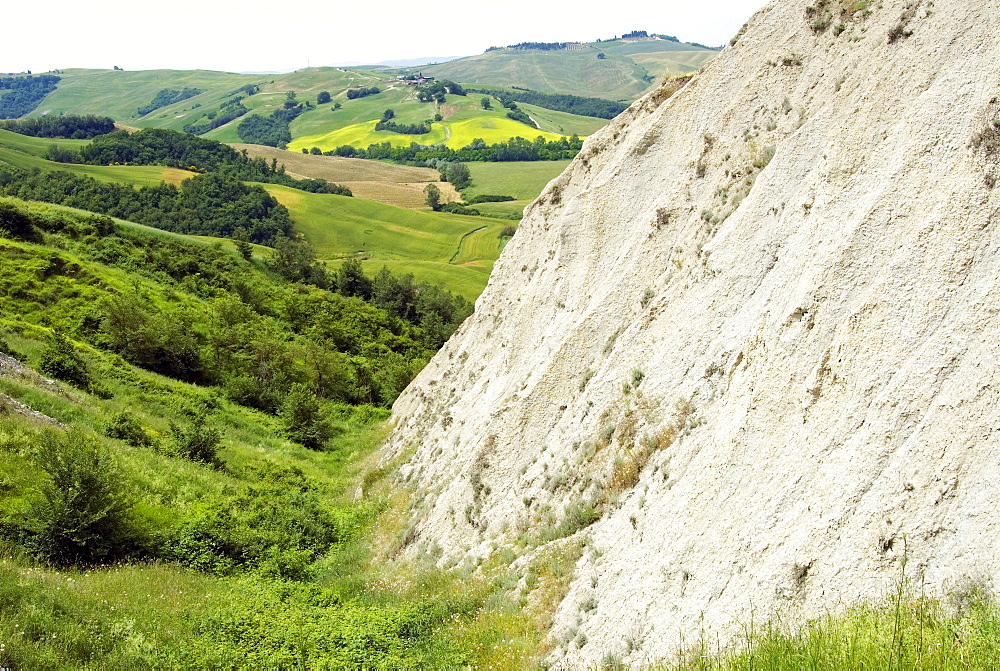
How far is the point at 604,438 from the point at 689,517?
404 centimetres

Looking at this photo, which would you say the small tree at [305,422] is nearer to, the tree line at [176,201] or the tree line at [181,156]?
the tree line at [176,201]

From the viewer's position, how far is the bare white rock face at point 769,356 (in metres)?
9.66

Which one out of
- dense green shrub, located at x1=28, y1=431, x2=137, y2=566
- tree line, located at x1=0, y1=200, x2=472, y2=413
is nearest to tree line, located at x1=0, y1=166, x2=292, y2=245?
tree line, located at x1=0, y1=200, x2=472, y2=413

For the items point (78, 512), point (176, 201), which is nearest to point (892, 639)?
point (78, 512)

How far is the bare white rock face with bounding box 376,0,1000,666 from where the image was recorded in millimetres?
9656

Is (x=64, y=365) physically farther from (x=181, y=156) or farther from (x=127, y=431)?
(x=181, y=156)

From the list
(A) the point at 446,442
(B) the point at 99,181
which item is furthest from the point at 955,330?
(B) the point at 99,181

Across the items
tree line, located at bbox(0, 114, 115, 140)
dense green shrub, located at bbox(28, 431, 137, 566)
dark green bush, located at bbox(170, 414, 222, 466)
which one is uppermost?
tree line, located at bbox(0, 114, 115, 140)

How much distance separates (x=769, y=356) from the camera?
1269 cm

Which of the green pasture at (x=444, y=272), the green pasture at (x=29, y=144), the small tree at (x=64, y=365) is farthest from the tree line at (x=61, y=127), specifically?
the small tree at (x=64, y=365)

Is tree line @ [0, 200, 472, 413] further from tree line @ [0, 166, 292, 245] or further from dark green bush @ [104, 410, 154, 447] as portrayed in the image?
tree line @ [0, 166, 292, 245]

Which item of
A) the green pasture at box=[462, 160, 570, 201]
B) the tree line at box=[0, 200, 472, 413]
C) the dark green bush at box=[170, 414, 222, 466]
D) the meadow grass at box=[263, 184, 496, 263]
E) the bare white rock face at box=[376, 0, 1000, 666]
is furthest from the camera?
the green pasture at box=[462, 160, 570, 201]

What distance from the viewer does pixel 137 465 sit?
73.9 ft

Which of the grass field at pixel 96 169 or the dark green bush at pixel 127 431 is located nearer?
the dark green bush at pixel 127 431
